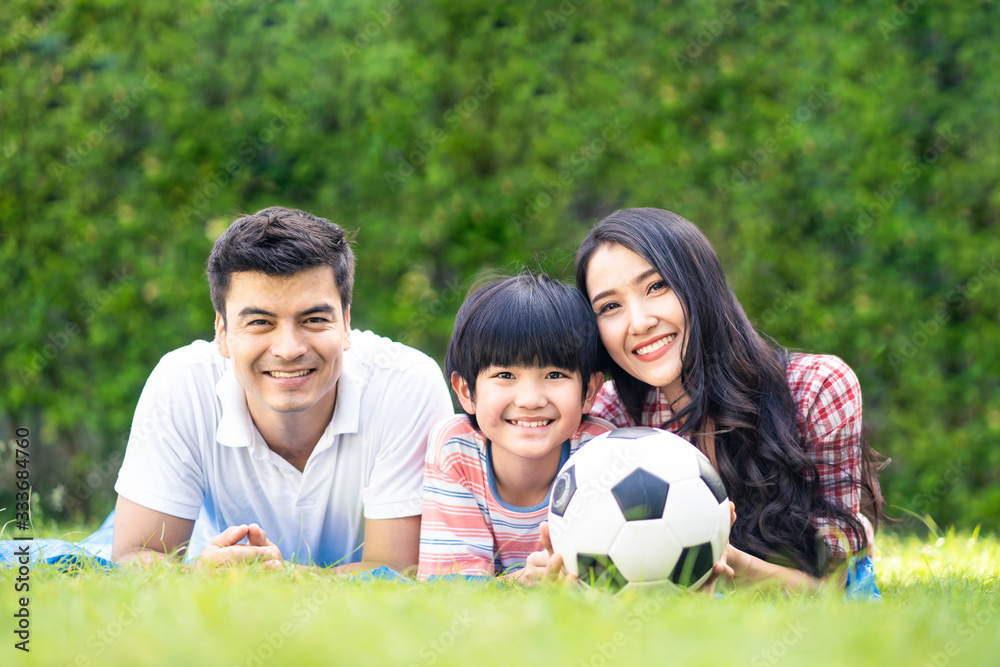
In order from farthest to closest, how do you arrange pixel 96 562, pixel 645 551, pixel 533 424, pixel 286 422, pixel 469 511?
1. pixel 286 422
2. pixel 469 511
3. pixel 533 424
4. pixel 96 562
5. pixel 645 551

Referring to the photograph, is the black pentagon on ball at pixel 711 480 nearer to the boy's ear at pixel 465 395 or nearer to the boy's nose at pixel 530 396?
the boy's nose at pixel 530 396

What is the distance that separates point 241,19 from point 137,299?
5.58 feet

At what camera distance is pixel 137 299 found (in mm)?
5176

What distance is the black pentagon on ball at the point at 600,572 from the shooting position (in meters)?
2.46

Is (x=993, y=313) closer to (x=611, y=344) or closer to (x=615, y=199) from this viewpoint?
(x=615, y=199)

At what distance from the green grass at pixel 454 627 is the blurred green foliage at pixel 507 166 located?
279cm

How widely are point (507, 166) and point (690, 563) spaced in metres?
3.10

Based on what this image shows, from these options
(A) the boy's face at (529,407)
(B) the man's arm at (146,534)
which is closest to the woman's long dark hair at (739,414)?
(A) the boy's face at (529,407)

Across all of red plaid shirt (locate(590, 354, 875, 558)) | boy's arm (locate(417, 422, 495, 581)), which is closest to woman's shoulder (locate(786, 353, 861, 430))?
red plaid shirt (locate(590, 354, 875, 558))

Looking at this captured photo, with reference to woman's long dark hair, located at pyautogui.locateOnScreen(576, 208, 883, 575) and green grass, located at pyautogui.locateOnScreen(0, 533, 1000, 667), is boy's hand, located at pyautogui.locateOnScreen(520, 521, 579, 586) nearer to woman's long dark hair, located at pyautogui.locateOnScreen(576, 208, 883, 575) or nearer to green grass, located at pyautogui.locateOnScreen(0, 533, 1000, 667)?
green grass, located at pyautogui.locateOnScreen(0, 533, 1000, 667)

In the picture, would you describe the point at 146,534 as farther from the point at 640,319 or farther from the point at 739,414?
the point at 739,414

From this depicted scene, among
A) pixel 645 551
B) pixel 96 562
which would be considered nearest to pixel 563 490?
pixel 645 551

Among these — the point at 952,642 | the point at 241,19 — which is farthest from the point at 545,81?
the point at 952,642

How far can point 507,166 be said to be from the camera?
5109 millimetres
